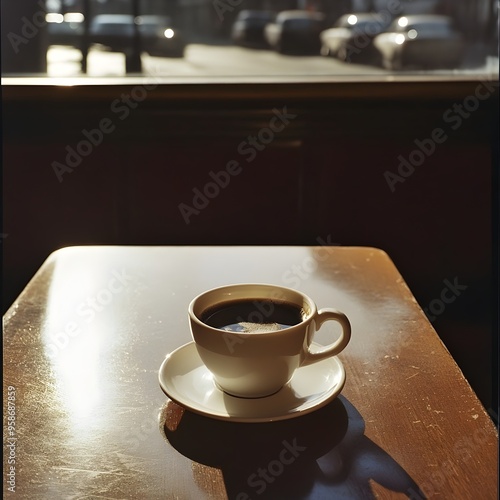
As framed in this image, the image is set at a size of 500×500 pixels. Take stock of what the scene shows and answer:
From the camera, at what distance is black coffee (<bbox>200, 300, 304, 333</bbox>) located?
2.75 feet

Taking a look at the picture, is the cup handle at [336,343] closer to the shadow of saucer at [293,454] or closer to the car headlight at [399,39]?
the shadow of saucer at [293,454]

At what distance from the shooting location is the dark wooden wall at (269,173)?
2246 millimetres

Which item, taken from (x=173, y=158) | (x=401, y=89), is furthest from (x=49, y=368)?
(x=401, y=89)

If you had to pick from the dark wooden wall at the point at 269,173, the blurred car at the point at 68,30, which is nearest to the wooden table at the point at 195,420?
the dark wooden wall at the point at 269,173

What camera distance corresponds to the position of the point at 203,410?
785 mm

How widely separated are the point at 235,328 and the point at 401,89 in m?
1.59

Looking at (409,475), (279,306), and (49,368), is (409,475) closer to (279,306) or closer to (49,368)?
(279,306)

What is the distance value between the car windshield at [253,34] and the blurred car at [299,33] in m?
0.02

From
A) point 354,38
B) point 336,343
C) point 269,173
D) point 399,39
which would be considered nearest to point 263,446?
point 336,343

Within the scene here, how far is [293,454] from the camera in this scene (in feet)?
2.41

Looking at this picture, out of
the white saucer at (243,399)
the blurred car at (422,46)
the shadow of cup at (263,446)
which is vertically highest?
the white saucer at (243,399)

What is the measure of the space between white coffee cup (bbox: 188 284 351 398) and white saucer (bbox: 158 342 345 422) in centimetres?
2

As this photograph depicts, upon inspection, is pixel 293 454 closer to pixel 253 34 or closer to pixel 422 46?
pixel 422 46

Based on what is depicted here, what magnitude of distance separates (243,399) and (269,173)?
1.54m
